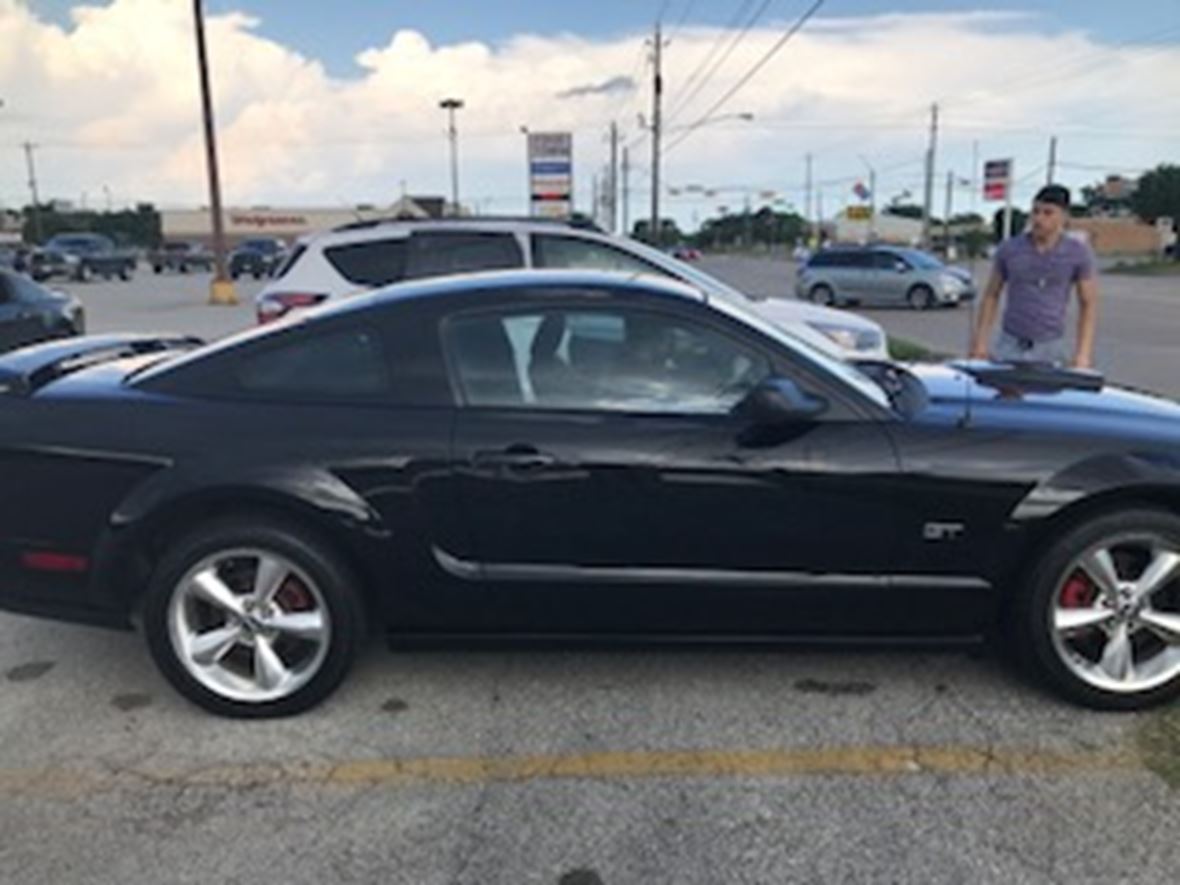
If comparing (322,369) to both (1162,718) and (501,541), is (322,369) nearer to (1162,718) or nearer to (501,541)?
(501,541)

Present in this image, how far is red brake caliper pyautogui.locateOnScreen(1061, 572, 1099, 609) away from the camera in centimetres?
345

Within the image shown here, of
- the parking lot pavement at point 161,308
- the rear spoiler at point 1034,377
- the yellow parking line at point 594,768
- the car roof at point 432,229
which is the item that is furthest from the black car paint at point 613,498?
the parking lot pavement at point 161,308

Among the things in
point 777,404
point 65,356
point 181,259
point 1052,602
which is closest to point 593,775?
point 777,404

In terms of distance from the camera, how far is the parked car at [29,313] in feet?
34.0

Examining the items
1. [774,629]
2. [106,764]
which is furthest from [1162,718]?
[106,764]

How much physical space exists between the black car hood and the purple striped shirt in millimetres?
1461

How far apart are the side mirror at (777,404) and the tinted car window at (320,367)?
4.02ft

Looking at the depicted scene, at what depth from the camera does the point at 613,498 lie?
3.40m

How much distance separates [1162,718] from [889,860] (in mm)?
1379

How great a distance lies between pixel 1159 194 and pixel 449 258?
68016 millimetres

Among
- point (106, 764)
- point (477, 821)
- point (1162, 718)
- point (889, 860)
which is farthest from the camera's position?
point (1162, 718)

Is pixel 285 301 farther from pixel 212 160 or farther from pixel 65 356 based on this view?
pixel 212 160

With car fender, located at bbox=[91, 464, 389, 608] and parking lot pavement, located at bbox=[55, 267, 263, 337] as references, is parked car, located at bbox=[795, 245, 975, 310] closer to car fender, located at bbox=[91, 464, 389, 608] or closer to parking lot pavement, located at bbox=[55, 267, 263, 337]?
parking lot pavement, located at bbox=[55, 267, 263, 337]

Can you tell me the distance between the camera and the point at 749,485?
3375mm
